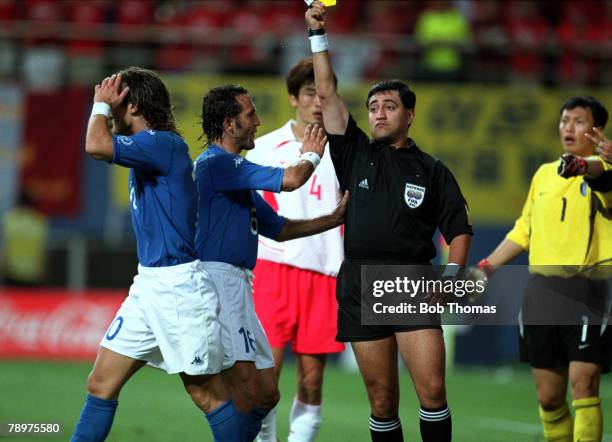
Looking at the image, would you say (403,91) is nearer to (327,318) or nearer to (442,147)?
(327,318)

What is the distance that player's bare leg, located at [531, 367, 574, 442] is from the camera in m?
7.98

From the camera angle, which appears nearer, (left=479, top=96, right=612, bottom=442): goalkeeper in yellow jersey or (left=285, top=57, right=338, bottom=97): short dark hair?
(left=479, top=96, right=612, bottom=442): goalkeeper in yellow jersey

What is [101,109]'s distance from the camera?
6.23 m

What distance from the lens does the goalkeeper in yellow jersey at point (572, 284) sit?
25.6ft

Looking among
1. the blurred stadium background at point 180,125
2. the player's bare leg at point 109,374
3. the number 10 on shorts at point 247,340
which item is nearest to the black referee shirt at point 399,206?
the number 10 on shorts at point 247,340

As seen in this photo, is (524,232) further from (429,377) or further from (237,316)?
(237,316)

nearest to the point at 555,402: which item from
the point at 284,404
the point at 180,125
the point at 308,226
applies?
the point at 308,226

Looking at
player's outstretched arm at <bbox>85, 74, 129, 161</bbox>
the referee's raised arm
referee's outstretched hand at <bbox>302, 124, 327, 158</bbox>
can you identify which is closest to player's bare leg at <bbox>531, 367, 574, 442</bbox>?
referee's outstretched hand at <bbox>302, 124, 327, 158</bbox>

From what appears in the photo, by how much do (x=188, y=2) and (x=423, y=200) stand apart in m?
12.8

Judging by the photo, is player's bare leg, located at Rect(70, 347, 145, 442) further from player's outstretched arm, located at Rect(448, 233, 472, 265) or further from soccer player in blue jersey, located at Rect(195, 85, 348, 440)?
player's outstretched arm, located at Rect(448, 233, 472, 265)

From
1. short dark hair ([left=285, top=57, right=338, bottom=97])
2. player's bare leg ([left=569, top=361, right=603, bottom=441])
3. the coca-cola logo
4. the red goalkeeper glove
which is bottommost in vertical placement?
the coca-cola logo

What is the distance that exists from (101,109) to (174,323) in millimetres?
1249

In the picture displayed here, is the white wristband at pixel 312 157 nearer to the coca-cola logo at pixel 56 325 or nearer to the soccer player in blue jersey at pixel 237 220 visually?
the soccer player in blue jersey at pixel 237 220

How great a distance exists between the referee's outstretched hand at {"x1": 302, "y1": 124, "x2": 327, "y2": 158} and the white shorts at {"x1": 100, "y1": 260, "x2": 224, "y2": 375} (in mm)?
1071
